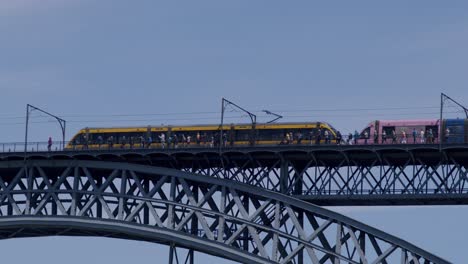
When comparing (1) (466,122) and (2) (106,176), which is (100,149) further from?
(1) (466,122)

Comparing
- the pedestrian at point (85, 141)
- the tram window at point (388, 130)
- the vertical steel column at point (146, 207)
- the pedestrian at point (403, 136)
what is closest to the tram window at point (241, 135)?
the vertical steel column at point (146, 207)

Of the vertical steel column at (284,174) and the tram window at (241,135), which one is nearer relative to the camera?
the vertical steel column at (284,174)

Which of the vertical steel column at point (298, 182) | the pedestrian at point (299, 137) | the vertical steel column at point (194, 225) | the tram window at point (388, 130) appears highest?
the tram window at point (388, 130)

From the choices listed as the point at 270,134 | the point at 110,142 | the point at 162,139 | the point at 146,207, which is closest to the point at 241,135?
the point at 270,134

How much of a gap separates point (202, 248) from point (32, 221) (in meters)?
10.7

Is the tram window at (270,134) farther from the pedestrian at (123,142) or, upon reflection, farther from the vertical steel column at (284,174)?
the pedestrian at (123,142)

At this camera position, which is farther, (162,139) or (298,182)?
(162,139)

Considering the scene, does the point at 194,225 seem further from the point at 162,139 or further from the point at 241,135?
the point at 162,139

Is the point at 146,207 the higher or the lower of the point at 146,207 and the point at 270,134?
the lower

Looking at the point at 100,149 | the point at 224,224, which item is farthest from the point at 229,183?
the point at 100,149

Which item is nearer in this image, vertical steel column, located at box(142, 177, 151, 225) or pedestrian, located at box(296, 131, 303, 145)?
pedestrian, located at box(296, 131, 303, 145)

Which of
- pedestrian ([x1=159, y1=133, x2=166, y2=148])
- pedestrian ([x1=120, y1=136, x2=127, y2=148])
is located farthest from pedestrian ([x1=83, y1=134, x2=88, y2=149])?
pedestrian ([x1=159, y1=133, x2=166, y2=148])

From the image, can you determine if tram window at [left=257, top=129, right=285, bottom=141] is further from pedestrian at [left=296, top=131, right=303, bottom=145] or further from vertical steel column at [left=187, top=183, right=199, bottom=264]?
vertical steel column at [left=187, top=183, right=199, bottom=264]

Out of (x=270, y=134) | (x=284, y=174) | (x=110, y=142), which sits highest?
(x=270, y=134)
